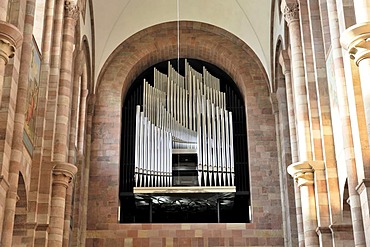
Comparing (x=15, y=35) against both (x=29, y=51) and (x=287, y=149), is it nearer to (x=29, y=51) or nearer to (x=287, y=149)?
(x=29, y=51)

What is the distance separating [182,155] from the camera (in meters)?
25.8

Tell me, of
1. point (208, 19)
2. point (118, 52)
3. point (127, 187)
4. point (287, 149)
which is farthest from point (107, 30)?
point (287, 149)

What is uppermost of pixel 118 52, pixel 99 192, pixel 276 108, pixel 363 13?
pixel 118 52

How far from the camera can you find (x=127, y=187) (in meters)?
25.5

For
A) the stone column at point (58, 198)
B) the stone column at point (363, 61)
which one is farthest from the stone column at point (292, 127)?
the stone column at point (363, 61)

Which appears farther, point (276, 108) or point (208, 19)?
point (208, 19)

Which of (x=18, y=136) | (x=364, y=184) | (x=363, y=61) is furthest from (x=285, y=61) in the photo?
(x=18, y=136)

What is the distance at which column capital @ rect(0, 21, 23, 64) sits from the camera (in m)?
12.6

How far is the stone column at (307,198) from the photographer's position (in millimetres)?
17625

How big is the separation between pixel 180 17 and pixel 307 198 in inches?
483

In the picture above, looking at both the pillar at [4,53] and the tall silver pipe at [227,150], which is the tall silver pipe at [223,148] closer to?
the tall silver pipe at [227,150]

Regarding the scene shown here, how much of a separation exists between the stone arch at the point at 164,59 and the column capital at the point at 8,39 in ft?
40.2

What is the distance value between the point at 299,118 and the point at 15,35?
9.10m

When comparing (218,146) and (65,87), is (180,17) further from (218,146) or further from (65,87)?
(65,87)
